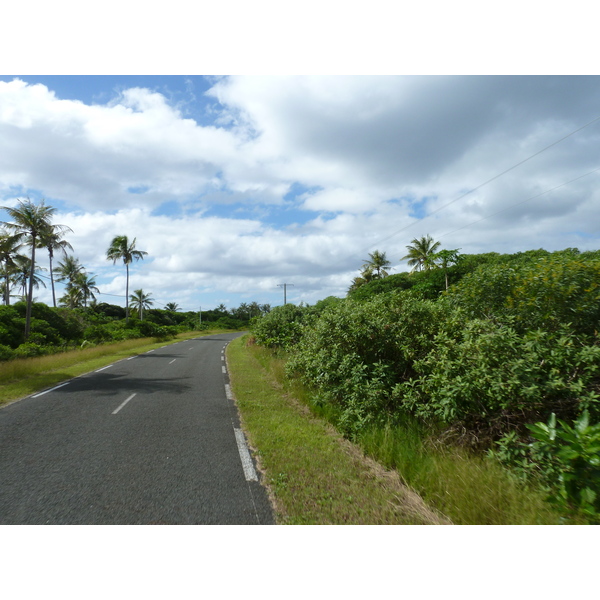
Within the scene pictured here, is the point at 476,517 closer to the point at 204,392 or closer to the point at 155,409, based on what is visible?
the point at 155,409

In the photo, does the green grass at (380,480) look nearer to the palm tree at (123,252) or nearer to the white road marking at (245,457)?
the white road marking at (245,457)

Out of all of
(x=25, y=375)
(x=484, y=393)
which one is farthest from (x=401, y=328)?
(x=25, y=375)

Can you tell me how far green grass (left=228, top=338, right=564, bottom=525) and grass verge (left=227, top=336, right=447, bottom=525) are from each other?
0.01m

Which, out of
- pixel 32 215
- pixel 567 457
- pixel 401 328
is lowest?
pixel 567 457

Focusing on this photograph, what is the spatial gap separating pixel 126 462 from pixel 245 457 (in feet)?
5.32

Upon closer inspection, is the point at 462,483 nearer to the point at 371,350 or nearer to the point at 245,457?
the point at 245,457

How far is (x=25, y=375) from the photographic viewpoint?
42.2 feet

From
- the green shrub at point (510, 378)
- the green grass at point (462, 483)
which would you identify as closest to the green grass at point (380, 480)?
the green grass at point (462, 483)

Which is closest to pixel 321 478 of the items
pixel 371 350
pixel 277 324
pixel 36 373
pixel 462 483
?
Answer: pixel 462 483

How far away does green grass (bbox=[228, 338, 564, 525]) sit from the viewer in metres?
3.46

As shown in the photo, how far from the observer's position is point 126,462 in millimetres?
5012

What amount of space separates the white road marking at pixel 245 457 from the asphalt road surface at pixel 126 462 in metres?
0.01

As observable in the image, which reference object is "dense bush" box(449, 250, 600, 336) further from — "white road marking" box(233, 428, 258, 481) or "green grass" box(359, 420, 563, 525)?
"white road marking" box(233, 428, 258, 481)

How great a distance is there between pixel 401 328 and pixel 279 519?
387 cm
